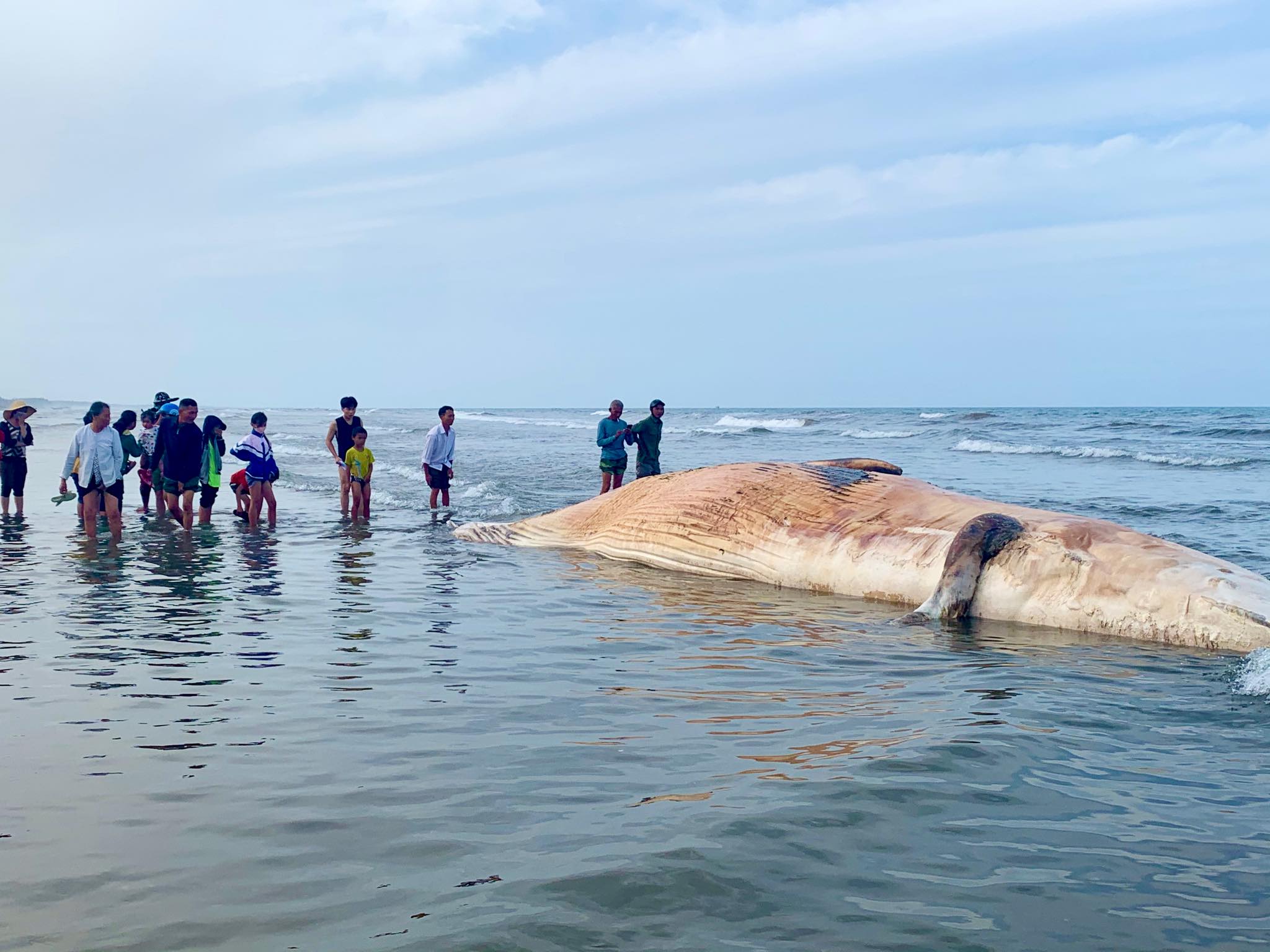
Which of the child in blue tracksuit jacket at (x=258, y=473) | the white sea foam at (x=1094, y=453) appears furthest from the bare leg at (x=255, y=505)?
the white sea foam at (x=1094, y=453)

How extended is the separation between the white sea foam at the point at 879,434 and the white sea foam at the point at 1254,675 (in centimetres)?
3817

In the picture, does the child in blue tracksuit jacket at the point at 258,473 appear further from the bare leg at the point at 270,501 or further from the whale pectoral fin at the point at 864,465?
the whale pectoral fin at the point at 864,465

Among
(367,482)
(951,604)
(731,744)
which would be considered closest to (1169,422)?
(367,482)

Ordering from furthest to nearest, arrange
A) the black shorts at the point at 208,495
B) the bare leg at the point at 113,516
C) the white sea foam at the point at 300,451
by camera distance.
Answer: the white sea foam at the point at 300,451 → the black shorts at the point at 208,495 → the bare leg at the point at 113,516

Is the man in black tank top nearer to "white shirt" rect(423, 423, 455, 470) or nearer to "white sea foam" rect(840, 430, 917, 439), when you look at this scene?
"white shirt" rect(423, 423, 455, 470)

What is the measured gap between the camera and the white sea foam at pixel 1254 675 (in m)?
5.45

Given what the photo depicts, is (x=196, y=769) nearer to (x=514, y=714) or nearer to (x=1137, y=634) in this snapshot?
(x=514, y=714)

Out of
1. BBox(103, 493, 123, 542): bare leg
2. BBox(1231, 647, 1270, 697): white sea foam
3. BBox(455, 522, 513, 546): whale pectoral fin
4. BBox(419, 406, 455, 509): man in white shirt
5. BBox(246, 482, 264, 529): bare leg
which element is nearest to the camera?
BBox(1231, 647, 1270, 697): white sea foam

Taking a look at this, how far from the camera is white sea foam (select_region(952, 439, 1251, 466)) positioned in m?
25.8

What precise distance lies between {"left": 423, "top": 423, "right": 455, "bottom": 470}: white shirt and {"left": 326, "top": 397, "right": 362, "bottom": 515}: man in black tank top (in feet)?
3.49

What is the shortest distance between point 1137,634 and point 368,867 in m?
5.39

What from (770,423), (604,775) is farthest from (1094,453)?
(770,423)

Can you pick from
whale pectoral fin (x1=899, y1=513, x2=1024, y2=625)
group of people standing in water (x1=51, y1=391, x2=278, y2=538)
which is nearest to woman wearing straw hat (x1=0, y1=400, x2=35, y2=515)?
group of people standing in water (x1=51, y1=391, x2=278, y2=538)

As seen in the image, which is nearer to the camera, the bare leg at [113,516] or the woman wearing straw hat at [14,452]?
the bare leg at [113,516]
